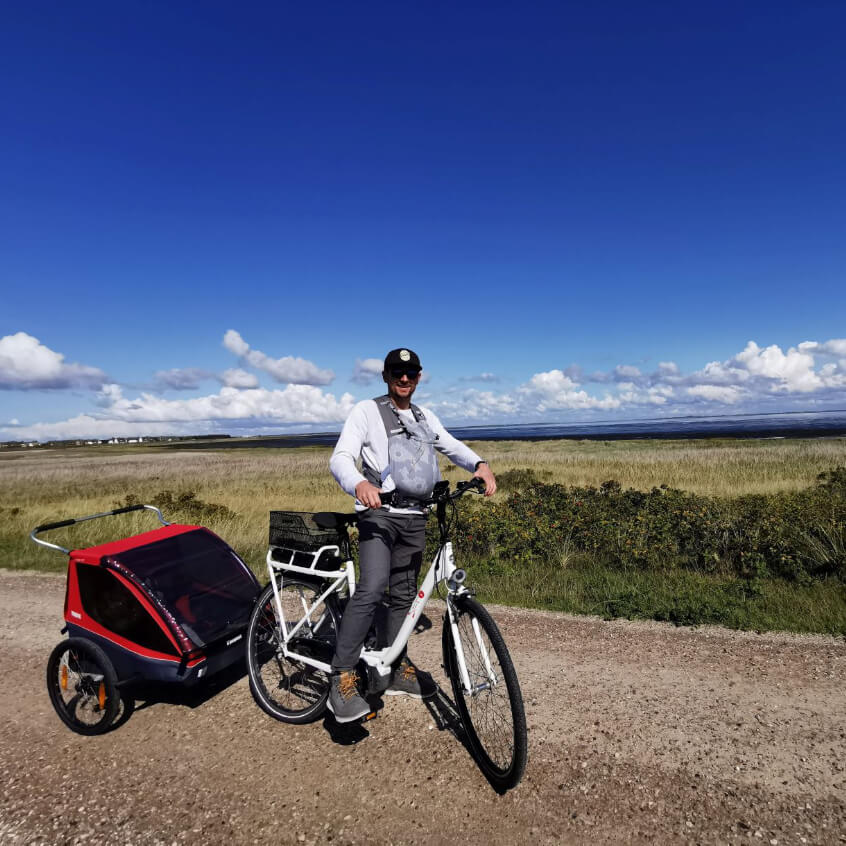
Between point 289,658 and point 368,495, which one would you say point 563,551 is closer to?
point 289,658

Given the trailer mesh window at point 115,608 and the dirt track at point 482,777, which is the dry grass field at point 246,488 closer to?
the trailer mesh window at point 115,608

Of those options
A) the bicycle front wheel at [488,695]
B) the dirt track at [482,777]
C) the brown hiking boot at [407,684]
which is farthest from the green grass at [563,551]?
the bicycle front wheel at [488,695]

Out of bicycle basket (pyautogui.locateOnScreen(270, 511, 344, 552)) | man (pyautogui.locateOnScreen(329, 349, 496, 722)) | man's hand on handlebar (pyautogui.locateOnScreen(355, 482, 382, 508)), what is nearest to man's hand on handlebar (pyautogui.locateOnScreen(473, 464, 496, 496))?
man (pyautogui.locateOnScreen(329, 349, 496, 722))

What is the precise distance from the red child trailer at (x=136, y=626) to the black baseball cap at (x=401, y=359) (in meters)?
2.56

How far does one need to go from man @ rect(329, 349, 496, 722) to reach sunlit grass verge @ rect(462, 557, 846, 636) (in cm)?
336

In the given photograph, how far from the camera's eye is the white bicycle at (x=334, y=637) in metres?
3.42

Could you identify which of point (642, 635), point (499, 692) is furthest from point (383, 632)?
point (642, 635)

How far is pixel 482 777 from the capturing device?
137 inches

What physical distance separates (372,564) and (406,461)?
2.60ft

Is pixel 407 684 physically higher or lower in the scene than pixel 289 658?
lower

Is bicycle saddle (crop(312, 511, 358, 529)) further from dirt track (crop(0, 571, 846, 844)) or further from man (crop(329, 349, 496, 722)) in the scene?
dirt track (crop(0, 571, 846, 844))

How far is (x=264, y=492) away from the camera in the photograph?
2561 cm

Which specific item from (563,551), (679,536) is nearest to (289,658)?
(563,551)

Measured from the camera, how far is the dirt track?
120 inches
